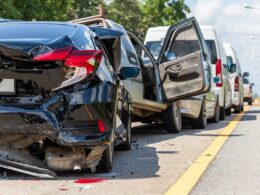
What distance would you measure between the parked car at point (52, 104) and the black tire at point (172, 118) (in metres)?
5.30

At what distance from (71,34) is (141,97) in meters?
3.80

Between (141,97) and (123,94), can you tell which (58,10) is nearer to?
(141,97)

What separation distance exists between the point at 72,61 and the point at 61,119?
1.80 ft

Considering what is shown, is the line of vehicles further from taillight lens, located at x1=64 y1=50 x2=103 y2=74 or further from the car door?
the car door

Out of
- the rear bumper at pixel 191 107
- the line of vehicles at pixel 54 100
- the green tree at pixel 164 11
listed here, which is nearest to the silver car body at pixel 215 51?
the rear bumper at pixel 191 107

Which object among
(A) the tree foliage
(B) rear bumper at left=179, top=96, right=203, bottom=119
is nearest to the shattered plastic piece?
(B) rear bumper at left=179, top=96, right=203, bottom=119

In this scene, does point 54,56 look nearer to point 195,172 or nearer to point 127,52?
point 195,172

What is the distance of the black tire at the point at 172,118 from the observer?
11.6 m

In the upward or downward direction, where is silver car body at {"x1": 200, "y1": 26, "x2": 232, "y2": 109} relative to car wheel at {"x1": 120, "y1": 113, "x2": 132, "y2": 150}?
upward

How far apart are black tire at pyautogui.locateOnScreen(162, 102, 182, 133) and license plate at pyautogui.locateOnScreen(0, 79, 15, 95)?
5.77 m

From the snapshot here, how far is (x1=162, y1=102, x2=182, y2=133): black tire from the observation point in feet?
38.2

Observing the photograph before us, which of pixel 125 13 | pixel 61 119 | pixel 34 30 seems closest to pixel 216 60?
pixel 34 30

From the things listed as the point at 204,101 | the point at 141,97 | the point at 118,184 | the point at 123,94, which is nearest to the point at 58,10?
the point at 204,101

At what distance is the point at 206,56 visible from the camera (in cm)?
1176
